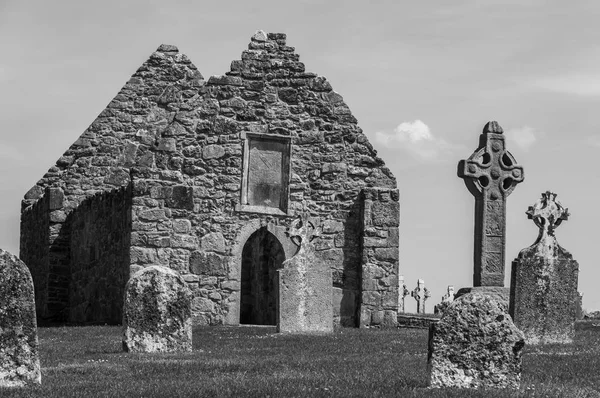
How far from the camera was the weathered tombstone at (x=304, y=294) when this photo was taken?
21859mm

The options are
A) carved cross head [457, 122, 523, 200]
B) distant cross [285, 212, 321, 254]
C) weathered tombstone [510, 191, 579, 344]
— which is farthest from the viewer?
carved cross head [457, 122, 523, 200]

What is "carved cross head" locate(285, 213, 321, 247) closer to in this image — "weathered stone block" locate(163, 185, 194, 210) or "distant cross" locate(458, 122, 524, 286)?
"distant cross" locate(458, 122, 524, 286)

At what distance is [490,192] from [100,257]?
31.6 ft

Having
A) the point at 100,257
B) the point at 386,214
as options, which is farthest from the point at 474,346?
the point at 100,257

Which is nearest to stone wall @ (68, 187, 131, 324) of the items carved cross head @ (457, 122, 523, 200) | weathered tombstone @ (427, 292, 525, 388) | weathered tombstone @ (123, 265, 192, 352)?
carved cross head @ (457, 122, 523, 200)

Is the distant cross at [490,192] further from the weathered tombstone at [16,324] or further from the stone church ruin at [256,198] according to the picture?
the weathered tombstone at [16,324]

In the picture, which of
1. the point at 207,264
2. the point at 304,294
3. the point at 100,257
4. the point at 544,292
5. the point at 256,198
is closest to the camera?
the point at 544,292

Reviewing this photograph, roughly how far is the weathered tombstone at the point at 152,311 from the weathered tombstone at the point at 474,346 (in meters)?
5.59

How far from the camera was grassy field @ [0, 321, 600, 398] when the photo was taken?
12.9 metres

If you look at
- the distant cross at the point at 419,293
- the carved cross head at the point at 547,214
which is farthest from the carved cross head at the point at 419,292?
the carved cross head at the point at 547,214

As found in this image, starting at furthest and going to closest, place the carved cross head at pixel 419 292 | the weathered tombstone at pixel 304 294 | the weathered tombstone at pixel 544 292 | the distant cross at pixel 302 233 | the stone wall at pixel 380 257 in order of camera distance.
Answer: the carved cross head at pixel 419 292, the stone wall at pixel 380 257, the distant cross at pixel 302 233, the weathered tombstone at pixel 304 294, the weathered tombstone at pixel 544 292

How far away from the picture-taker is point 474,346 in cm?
1294

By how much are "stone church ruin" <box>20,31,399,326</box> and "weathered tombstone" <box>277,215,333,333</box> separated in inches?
118

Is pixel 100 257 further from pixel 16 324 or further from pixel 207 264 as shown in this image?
pixel 16 324
